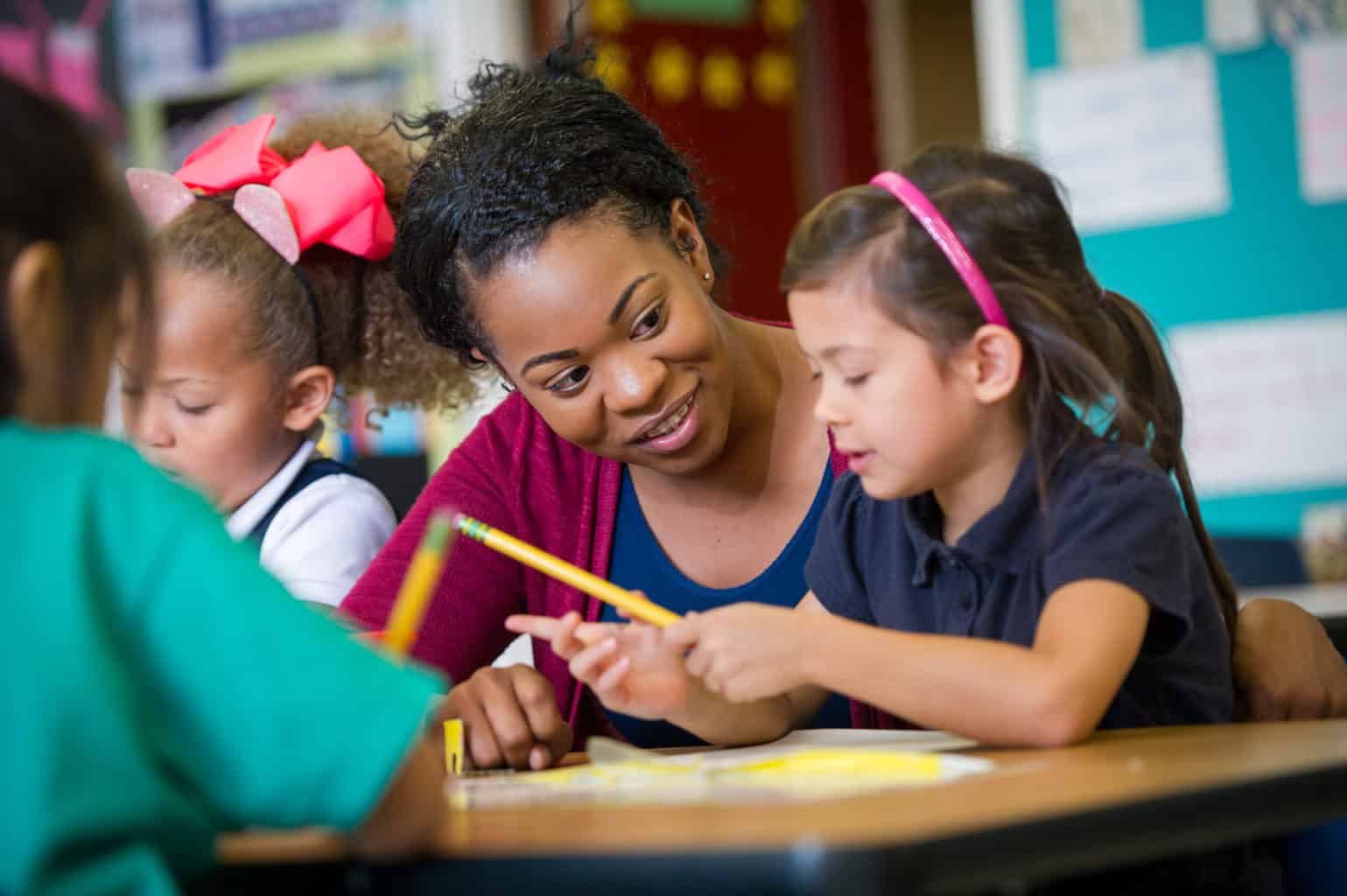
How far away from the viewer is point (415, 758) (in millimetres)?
708

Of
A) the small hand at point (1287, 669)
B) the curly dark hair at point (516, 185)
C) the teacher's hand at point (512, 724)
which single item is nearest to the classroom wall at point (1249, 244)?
the curly dark hair at point (516, 185)

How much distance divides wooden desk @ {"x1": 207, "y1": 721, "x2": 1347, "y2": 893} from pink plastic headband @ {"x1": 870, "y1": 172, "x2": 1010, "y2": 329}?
397 mm

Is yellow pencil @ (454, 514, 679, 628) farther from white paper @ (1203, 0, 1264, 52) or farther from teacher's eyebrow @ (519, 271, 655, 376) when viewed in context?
white paper @ (1203, 0, 1264, 52)

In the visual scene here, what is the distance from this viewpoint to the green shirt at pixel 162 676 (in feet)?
2.14

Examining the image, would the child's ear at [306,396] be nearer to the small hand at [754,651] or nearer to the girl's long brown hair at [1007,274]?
the girl's long brown hair at [1007,274]

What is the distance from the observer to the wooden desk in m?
0.59

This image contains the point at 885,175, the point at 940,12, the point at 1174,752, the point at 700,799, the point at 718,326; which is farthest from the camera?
the point at 940,12

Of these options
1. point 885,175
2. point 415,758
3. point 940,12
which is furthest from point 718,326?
point 940,12

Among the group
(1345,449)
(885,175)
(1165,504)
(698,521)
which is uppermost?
(885,175)

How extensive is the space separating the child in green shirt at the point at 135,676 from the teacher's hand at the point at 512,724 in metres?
0.46

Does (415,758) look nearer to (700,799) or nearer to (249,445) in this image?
(700,799)

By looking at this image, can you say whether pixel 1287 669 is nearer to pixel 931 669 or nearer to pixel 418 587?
pixel 931 669

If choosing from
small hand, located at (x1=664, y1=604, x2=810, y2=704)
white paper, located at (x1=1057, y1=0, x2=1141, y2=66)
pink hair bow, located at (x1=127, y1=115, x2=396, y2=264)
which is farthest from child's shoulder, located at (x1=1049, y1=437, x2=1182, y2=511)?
white paper, located at (x1=1057, y1=0, x2=1141, y2=66)

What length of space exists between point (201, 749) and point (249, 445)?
1072 mm
